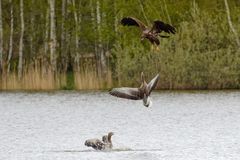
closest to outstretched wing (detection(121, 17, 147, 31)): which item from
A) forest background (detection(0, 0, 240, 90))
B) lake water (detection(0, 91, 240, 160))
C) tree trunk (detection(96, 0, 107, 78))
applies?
lake water (detection(0, 91, 240, 160))

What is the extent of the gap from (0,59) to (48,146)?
22291 millimetres

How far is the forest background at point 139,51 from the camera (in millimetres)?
41625

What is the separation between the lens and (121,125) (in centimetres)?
2914

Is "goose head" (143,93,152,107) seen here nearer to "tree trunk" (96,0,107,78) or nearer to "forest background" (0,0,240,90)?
"forest background" (0,0,240,90)

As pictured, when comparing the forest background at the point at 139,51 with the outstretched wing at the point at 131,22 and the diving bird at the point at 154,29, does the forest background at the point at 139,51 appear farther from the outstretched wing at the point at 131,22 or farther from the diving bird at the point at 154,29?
the diving bird at the point at 154,29

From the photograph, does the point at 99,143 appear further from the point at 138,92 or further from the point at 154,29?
the point at 154,29

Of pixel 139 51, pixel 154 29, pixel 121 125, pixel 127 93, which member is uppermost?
pixel 154 29

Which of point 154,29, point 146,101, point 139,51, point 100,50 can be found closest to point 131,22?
point 154,29

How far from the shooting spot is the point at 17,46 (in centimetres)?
5206

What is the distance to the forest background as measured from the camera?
1639 inches

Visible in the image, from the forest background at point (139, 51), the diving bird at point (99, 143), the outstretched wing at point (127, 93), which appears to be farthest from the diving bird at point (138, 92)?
the forest background at point (139, 51)

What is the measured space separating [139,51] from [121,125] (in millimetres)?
14595

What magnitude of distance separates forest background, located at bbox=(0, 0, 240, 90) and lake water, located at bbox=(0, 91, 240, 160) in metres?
1.30

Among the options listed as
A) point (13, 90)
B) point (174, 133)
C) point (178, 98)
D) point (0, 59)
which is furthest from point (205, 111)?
point (0, 59)
